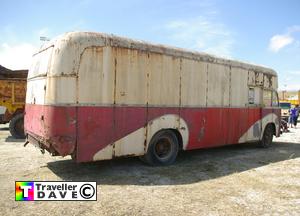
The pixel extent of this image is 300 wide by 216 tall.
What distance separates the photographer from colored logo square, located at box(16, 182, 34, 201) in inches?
231

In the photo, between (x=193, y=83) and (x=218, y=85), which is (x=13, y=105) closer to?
(x=193, y=83)

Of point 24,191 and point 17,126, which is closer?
point 24,191

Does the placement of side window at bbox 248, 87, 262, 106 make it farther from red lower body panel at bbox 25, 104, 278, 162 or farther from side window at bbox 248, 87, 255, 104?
red lower body panel at bbox 25, 104, 278, 162

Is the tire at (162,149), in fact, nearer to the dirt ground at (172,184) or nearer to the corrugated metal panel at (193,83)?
the dirt ground at (172,184)

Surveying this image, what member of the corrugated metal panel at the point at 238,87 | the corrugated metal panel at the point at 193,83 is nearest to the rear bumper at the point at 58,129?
the corrugated metal panel at the point at 193,83

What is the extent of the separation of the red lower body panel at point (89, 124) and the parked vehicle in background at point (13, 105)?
19.8 feet

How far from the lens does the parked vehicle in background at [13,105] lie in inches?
555

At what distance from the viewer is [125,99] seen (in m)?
7.75

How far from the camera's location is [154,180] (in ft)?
24.0

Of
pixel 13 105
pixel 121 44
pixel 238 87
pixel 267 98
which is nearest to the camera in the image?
pixel 121 44

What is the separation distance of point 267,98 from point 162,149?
240 inches

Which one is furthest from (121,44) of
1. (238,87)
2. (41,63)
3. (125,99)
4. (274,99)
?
(274,99)

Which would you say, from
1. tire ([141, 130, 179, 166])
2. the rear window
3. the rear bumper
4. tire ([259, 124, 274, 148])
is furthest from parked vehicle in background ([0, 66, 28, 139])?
tire ([259, 124, 274, 148])

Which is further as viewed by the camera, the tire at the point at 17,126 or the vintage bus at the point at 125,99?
the tire at the point at 17,126
